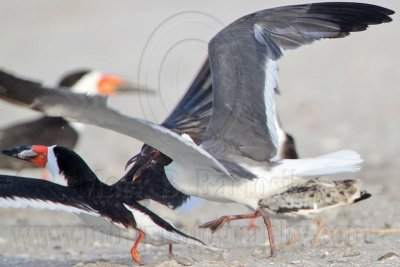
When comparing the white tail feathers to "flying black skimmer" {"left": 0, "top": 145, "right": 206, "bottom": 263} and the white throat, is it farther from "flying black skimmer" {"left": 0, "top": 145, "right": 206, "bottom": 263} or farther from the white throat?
the white throat

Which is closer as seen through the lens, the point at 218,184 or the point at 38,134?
the point at 218,184

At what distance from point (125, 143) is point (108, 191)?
21.0 ft

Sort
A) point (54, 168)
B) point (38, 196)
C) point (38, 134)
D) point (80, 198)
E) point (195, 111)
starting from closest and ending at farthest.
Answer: point (38, 196)
point (80, 198)
point (54, 168)
point (195, 111)
point (38, 134)

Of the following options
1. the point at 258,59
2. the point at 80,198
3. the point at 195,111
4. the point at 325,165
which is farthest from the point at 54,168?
the point at 325,165

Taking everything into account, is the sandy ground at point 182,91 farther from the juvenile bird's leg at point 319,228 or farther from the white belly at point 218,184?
the white belly at point 218,184

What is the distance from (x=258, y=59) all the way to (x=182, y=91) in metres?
8.47

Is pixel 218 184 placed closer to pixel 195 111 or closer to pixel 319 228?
pixel 319 228

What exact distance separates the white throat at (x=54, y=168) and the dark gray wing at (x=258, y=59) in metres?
1.18

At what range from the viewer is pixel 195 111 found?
8977mm

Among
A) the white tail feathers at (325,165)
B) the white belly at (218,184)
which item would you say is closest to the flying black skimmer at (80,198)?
the white belly at (218,184)

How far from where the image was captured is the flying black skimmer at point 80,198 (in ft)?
23.2

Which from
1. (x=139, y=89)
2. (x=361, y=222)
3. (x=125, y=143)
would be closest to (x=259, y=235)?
(x=361, y=222)

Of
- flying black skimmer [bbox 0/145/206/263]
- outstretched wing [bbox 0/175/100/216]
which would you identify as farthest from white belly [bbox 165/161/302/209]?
outstretched wing [bbox 0/175/100/216]

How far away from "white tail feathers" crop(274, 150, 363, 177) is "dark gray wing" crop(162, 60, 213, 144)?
140cm
